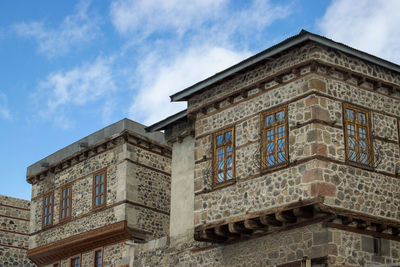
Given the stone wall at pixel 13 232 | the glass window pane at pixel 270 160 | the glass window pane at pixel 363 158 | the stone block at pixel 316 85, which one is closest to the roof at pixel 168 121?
the glass window pane at pixel 270 160

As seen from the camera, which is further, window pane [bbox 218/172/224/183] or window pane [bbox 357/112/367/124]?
window pane [bbox 218/172/224/183]

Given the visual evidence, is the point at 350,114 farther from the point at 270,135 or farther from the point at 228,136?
the point at 228,136

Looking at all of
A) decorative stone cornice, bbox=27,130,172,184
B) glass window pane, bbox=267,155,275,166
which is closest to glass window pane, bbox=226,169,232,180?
glass window pane, bbox=267,155,275,166

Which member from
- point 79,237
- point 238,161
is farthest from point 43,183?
point 238,161

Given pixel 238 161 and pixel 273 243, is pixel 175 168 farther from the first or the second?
pixel 273 243

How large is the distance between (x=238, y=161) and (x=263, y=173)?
1286mm

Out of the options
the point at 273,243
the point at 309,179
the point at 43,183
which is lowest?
the point at 273,243

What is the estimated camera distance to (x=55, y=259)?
102ft

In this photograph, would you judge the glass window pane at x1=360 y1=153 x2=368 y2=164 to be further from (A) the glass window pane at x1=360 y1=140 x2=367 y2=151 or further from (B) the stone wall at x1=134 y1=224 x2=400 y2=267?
(B) the stone wall at x1=134 y1=224 x2=400 y2=267

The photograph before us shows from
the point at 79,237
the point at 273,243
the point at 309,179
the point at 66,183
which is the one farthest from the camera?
the point at 66,183

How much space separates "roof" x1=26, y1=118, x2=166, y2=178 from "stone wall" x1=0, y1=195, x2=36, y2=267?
22.0ft

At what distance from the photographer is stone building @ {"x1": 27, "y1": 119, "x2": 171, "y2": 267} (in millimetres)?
27969

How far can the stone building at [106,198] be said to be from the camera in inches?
1101

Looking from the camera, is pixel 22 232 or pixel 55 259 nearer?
pixel 55 259
